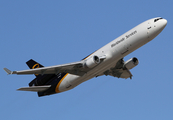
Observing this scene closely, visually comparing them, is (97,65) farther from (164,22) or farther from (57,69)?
(164,22)

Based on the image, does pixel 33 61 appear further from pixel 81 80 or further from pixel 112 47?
pixel 112 47

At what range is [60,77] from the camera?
5406cm

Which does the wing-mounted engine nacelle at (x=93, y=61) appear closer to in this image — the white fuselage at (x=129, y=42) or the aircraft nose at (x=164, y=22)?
the white fuselage at (x=129, y=42)

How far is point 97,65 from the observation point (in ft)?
157

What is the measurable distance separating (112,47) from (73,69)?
24.8 ft

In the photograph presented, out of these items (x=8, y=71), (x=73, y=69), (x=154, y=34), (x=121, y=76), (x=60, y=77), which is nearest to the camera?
(x=8, y=71)

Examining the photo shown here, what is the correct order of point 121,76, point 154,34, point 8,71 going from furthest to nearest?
point 121,76
point 154,34
point 8,71

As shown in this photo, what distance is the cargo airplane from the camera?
45844 millimetres

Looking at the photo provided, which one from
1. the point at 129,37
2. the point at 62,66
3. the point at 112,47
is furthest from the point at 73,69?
the point at 129,37

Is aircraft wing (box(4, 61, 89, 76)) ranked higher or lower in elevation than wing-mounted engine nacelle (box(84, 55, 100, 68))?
higher

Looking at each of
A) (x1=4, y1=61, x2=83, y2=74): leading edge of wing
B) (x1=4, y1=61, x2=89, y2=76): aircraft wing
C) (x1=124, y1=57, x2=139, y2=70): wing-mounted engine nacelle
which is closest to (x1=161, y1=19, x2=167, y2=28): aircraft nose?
(x1=124, y1=57, x2=139, y2=70): wing-mounted engine nacelle

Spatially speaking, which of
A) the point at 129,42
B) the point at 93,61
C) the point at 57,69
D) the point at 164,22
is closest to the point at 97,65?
the point at 93,61

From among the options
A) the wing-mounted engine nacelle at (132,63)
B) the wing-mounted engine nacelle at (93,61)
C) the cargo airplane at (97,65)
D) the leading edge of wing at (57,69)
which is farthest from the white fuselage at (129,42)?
the wing-mounted engine nacelle at (132,63)

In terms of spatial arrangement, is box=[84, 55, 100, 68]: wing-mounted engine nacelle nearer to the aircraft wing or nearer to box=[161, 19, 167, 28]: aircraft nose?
the aircraft wing
